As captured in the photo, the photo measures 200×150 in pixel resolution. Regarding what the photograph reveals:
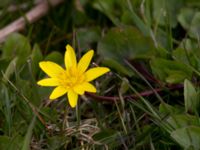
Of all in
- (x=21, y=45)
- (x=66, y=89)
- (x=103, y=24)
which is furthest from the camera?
(x=103, y=24)

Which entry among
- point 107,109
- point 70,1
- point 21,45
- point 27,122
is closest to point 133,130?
point 107,109

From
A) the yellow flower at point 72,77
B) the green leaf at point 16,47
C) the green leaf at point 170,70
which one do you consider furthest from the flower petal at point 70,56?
the green leaf at point 16,47

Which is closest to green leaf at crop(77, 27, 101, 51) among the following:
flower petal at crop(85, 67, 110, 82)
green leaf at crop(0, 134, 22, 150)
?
flower petal at crop(85, 67, 110, 82)

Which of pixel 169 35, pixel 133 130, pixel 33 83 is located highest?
pixel 33 83

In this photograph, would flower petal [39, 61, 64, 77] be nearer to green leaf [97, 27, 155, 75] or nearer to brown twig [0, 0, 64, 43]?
green leaf [97, 27, 155, 75]

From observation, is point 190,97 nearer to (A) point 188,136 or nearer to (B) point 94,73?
(A) point 188,136

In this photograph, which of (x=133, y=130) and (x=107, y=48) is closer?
(x=133, y=130)

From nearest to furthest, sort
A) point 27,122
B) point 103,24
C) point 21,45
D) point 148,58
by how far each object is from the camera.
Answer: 1. point 27,122
2. point 148,58
3. point 21,45
4. point 103,24

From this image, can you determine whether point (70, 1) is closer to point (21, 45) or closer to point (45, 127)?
point (21, 45)
